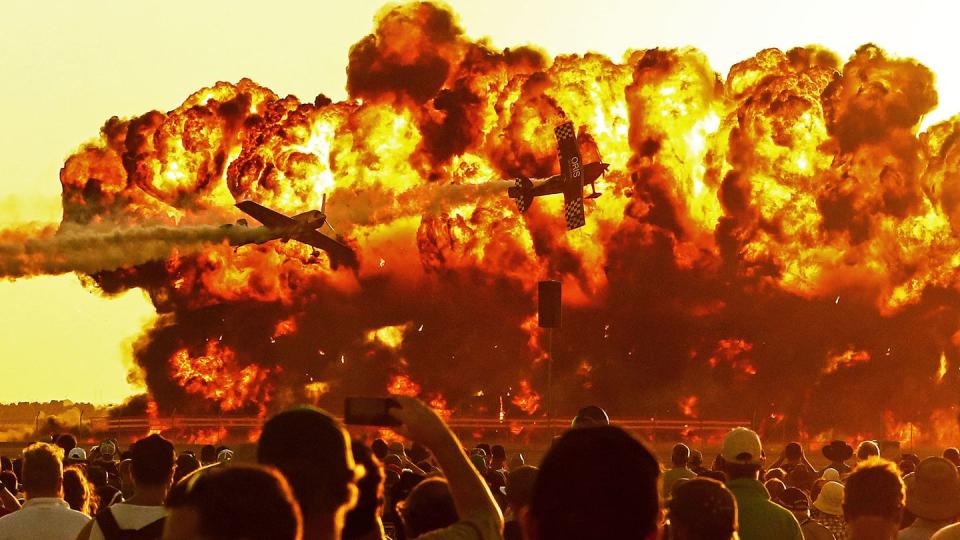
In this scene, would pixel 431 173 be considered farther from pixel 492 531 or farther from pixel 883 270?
pixel 492 531

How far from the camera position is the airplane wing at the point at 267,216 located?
57.5m

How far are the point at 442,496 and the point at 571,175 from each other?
50.2 metres

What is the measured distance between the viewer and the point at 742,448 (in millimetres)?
10141

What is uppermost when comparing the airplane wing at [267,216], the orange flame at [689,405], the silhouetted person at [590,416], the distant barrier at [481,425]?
the airplane wing at [267,216]

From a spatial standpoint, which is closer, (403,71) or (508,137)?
(508,137)

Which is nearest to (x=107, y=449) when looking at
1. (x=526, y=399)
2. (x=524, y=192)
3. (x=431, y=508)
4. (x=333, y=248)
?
(x=431, y=508)

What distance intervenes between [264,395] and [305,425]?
62281mm

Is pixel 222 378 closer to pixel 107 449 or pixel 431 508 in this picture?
pixel 107 449

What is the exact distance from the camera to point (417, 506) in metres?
7.94

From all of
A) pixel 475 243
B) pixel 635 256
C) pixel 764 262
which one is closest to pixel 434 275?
pixel 475 243

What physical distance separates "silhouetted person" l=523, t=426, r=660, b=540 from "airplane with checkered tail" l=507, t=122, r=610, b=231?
52.2 m

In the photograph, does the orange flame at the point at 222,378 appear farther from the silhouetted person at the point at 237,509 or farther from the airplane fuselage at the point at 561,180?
the silhouetted person at the point at 237,509

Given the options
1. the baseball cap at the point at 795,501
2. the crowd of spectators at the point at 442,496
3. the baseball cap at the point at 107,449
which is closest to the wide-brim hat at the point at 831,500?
the baseball cap at the point at 795,501

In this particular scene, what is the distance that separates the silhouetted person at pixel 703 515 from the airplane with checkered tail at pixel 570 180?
50302 millimetres
